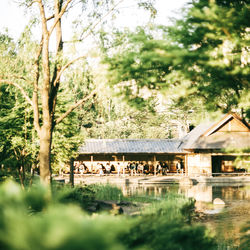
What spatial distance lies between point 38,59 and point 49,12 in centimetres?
165

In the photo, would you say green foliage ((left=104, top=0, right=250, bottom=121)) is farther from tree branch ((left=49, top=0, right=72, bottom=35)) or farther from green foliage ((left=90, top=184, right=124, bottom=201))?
green foliage ((left=90, top=184, right=124, bottom=201))

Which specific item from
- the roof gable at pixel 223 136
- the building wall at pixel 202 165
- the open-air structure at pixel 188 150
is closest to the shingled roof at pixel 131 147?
the open-air structure at pixel 188 150

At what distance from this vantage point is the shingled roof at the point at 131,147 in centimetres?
3785

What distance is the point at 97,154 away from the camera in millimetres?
39375

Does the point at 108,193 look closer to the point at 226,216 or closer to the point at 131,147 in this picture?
the point at 226,216

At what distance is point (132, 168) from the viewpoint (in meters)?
36.6

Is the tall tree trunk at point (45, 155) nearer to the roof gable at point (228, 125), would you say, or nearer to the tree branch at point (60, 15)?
the tree branch at point (60, 15)

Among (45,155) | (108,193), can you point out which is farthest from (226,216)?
(45,155)

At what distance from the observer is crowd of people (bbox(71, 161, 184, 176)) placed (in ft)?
121

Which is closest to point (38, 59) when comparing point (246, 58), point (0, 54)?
point (0, 54)

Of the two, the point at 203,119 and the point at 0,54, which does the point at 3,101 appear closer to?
the point at 0,54

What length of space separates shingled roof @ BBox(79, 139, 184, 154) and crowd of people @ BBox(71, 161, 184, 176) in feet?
5.07

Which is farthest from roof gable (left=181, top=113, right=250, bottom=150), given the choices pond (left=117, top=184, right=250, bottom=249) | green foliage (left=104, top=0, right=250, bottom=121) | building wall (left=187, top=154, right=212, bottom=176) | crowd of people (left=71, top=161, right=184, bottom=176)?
green foliage (left=104, top=0, right=250, bottom=121)

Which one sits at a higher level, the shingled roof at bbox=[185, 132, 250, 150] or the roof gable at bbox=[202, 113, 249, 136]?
the roof gable at bbox=[202, 113, 249, 136]
